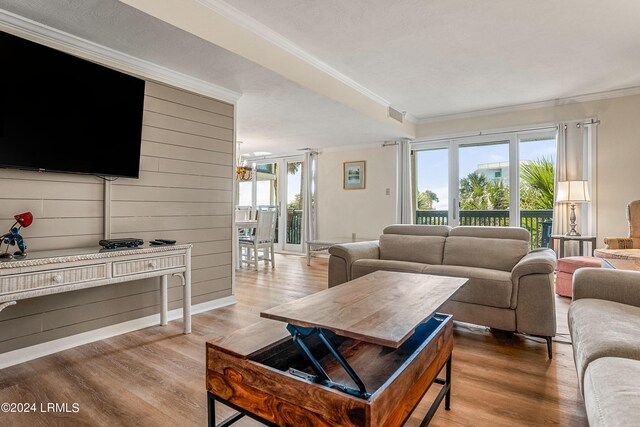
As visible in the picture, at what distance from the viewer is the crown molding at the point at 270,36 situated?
8.51ft

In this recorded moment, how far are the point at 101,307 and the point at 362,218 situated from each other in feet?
15.7

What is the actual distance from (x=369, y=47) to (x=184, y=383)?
10.4 feet

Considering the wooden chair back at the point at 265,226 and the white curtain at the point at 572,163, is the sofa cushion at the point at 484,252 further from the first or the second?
the wooden chair back at the point at 265,226

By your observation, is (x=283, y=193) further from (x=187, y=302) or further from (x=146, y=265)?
(x=146, y=265)

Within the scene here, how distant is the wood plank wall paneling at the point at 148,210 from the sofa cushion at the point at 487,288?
2362mm

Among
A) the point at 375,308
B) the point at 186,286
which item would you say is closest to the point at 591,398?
the point at 375,308

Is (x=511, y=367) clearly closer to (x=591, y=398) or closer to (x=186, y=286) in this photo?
(x=591, y=398)

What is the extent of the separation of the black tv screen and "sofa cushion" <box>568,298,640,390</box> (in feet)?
10.1

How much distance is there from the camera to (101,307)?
8.86 feet

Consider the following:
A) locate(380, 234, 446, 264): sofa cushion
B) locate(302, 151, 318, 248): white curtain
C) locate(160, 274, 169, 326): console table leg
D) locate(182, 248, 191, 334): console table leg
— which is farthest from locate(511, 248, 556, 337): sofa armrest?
locate(302, 151, 318, 248): white curtain

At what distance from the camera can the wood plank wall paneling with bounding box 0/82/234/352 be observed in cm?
234

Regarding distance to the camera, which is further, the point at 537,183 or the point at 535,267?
the point at 537,183

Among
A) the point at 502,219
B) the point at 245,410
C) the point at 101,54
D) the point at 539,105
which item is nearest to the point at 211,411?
the point at 245,410

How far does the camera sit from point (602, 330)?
1.49 meters
